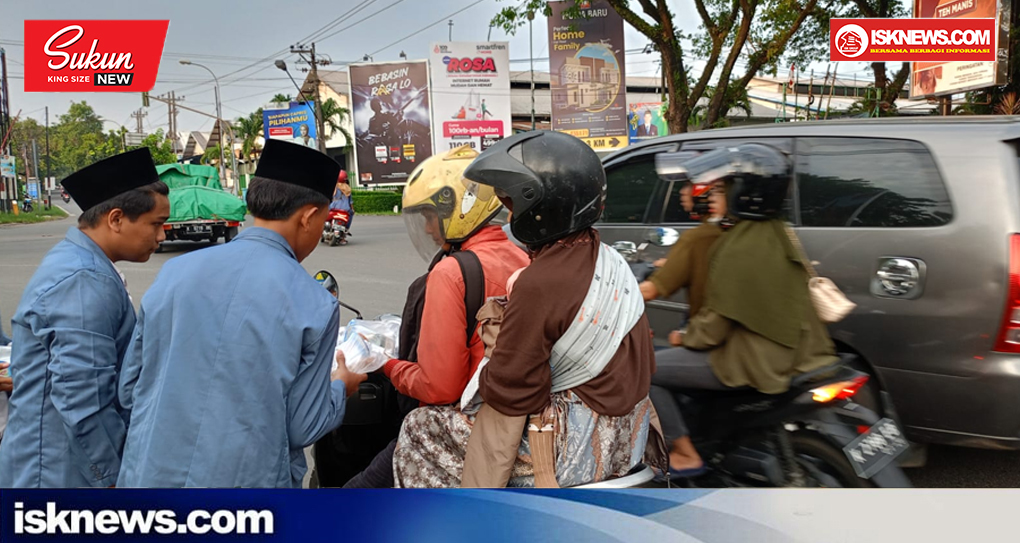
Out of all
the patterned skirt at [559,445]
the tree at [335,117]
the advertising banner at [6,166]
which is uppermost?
the tree at [335,117]

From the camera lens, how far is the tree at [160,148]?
2012 mm

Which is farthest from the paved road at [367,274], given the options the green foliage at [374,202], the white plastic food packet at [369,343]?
the green foliage at [374,202]

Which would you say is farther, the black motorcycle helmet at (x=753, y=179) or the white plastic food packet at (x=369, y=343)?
the black motorcycle helmet at (x=753, y=179)

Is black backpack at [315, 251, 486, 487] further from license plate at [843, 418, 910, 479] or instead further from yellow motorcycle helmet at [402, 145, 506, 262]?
license plate at [843, 418, 910, 479]

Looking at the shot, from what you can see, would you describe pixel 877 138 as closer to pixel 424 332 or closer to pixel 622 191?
pixel 622 191

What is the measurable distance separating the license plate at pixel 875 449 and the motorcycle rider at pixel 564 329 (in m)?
0.89

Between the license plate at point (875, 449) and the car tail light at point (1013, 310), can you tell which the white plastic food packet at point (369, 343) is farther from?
the car tail light at point (1013, 310)

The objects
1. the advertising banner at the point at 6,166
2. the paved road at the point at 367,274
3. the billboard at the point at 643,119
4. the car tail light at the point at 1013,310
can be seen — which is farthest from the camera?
the billboard at the point at 643,119

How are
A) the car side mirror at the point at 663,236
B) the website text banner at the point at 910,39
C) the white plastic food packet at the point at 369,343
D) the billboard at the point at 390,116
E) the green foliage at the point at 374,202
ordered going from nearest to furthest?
1. the white plastic food packet at the point at 369,343
2. the car side mirror at the point at 663,236
3. the website text banner at the point at 910,39
4. the green foliage at the point at 374,202
5. the billboard at the point at 390,116

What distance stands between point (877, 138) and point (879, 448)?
1.63m

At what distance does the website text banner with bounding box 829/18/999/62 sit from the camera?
31.3 ft

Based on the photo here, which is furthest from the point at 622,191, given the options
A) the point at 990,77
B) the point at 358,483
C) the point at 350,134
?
the point at 350,134

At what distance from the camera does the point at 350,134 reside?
132ft

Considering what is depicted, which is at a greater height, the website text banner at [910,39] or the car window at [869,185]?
the website text banner at [910,39]
